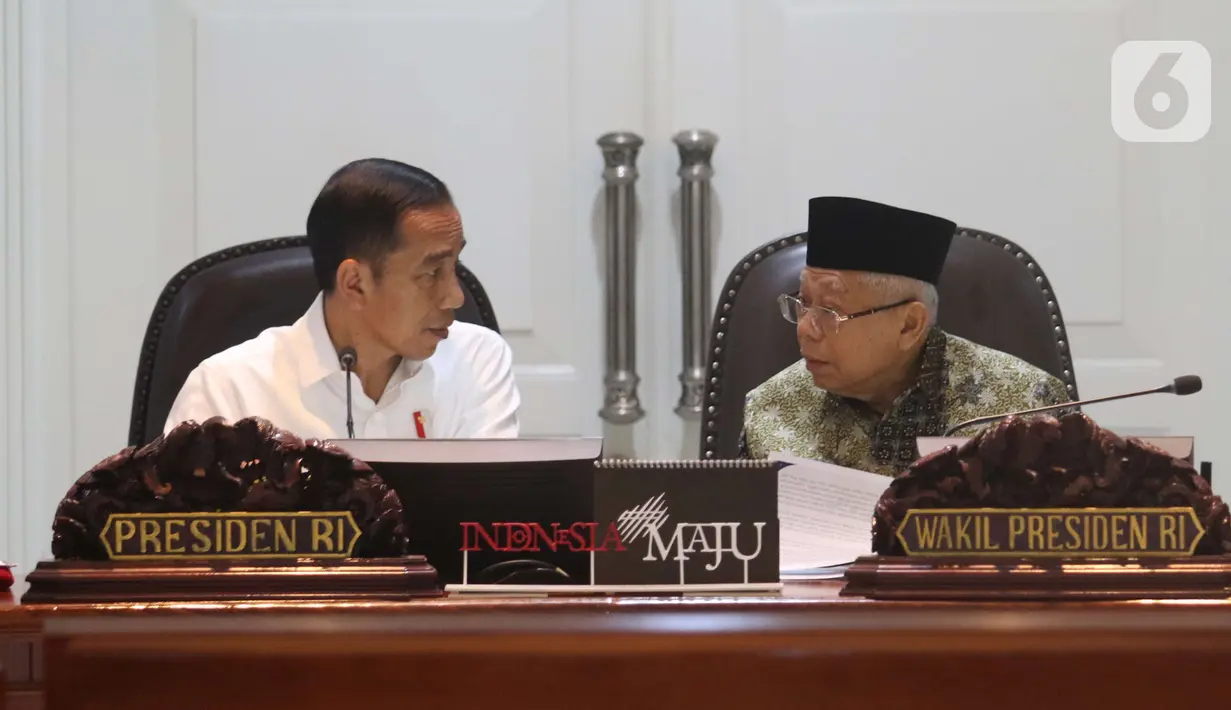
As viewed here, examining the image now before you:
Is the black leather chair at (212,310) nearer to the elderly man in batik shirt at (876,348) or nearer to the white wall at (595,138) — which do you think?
the white wall at (595,138)

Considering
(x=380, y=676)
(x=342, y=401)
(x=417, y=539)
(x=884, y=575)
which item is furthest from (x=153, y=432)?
(x=884, y=575)

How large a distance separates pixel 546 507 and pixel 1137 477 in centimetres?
43

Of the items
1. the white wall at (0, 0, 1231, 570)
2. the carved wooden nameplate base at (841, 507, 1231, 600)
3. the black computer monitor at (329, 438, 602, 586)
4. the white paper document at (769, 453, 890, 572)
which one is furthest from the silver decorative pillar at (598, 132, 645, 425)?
the carved wooden nameplate base at (841, 507, 1231, 600)

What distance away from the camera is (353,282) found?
1956 millimetres

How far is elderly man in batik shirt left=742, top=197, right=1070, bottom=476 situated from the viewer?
1.91 meters

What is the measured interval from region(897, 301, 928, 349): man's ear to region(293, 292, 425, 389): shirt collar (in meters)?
0.89

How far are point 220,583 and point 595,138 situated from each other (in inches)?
71.8

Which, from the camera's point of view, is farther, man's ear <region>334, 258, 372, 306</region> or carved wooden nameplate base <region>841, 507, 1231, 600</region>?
man's ear <region>334, 258, 372, 306</region>

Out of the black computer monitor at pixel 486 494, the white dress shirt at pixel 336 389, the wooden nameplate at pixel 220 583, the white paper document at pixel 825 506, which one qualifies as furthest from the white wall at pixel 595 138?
the wooden nameplate at pixel 220 583

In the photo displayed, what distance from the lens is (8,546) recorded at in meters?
2.63

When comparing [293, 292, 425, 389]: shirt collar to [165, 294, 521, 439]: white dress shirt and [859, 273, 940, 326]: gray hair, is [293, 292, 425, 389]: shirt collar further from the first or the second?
[859, 273, 940, 326]: gray hair

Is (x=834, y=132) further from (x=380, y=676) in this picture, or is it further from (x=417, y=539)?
(x=380, y=676)

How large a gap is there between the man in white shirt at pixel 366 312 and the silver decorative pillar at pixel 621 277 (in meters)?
0.55

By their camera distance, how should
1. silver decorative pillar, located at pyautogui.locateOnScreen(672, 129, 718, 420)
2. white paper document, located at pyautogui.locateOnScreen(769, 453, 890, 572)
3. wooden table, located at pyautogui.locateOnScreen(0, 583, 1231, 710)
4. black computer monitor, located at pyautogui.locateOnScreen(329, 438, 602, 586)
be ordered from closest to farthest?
1. wooden table, located at pyautogui.locateOnScreen(0, 583, 1231, 710)
2. black computer monitor, located at pyautogui.locateOnScreen(329, 438, 602, 586)
3. white paper document, located at pyautogui.locateOnScreen(769, 453, 890, 572)
4. silver decorative pillar, located at pyautogui.locateOnScreen(672, 129, 718, 420)
